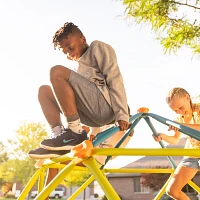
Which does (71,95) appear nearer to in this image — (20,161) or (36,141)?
(36,141)

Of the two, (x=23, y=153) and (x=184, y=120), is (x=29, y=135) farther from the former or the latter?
(x=184, y=120)

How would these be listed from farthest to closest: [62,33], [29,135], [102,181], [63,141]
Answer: [29,135], [62,33], [63,141], [102,181]

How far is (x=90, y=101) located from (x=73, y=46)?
326mm

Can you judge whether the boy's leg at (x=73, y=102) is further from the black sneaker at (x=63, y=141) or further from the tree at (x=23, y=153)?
the tree at (x=23, y=153)

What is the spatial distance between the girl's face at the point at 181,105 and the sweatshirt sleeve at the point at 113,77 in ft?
2.87

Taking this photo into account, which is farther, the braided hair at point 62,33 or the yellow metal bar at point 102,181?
the braided hair at point 62,33

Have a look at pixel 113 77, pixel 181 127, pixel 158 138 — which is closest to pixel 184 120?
pixel 158 138

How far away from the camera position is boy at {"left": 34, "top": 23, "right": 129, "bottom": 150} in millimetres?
1738

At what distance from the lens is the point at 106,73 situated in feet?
6.32

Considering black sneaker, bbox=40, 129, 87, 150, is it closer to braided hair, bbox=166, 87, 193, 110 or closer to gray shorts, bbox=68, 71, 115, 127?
gray shorts, bbox=68, 71, 115, 127

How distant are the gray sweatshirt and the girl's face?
34.5 inches

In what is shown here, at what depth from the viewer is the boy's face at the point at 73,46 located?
6.27 ft

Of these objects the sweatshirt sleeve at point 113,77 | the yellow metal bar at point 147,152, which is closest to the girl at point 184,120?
the sweatshirt sleeve at point 113,77

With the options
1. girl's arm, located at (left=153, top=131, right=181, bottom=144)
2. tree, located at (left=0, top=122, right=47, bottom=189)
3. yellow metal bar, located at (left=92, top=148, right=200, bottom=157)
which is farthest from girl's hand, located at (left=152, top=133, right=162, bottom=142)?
tree, located at (left=0, top=122, right=47, bottom=189)
